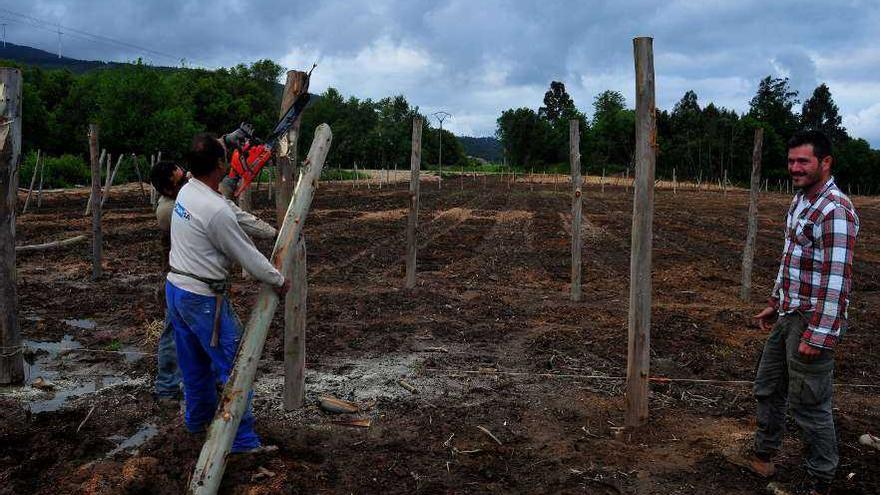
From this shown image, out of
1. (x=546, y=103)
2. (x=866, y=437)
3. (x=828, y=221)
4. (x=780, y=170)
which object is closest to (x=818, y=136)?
(x=828, y=221)

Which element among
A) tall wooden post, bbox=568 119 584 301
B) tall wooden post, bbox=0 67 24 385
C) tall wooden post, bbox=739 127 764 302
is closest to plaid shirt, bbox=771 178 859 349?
tall wooden post, bbox=568 119 584 301

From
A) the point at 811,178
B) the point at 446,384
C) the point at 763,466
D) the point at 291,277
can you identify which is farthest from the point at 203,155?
the point at 763,466

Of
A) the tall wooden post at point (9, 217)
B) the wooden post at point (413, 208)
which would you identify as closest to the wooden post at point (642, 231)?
the tall wooden post at point (9, 217)

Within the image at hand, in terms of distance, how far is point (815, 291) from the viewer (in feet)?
10.5

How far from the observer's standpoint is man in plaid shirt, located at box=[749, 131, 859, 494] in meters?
3.12

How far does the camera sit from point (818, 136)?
10.6ft

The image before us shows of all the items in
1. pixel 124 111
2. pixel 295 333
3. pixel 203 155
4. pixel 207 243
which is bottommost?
pixel 295 333

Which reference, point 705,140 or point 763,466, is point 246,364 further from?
point 705,140

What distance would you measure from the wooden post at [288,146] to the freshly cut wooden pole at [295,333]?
1.24 feet

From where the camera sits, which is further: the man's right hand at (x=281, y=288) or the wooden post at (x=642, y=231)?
the wooden post at (x=642, y=231)

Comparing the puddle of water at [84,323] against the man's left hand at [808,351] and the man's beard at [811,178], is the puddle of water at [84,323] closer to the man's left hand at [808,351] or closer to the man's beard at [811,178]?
the man's left hand at [808,351]

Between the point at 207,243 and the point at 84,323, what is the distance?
4.69 m

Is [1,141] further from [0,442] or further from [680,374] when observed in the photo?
[680,374]

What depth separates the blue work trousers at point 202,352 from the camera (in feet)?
11.7
